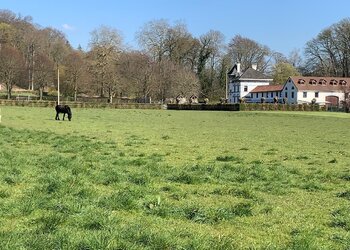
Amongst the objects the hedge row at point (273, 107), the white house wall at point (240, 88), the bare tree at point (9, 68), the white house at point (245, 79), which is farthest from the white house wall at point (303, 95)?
the bare tree at point (9, 68)

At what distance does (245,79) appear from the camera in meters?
120

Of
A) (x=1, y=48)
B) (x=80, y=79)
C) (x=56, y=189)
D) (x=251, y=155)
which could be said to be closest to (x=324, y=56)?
(x=80, y=79)

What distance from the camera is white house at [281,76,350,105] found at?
102 meters

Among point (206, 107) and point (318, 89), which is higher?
point (318, 89)

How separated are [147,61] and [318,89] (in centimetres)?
4050

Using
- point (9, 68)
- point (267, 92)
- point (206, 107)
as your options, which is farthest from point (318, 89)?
point (9, 68)

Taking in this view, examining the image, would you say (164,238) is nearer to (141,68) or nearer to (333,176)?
(333,176)

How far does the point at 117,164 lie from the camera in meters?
11.5

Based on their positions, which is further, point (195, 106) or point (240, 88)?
point (240, 88)

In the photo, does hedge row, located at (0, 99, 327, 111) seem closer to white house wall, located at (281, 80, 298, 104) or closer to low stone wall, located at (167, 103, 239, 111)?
low stone wall, located at (167, 103, 239, 111)

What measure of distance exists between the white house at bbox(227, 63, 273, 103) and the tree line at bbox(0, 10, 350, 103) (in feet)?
8.80

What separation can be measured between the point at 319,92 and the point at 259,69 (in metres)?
26.9

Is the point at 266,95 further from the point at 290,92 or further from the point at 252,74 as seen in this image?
the point at 290,92

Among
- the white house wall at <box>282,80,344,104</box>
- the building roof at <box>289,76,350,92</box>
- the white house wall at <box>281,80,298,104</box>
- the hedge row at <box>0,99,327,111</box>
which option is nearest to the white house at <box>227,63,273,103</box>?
the white house wall at <box>281,80,298,104</box>
